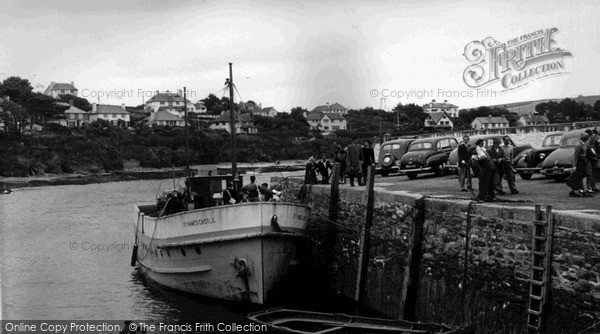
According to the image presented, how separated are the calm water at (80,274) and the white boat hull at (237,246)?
0.58 meters

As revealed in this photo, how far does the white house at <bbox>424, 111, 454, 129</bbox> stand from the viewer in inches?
4495

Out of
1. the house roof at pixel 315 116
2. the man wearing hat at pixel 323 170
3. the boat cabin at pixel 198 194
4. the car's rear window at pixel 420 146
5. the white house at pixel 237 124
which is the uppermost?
the house roof at pixel 315 116

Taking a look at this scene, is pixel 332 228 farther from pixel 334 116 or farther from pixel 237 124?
pixel 334 116

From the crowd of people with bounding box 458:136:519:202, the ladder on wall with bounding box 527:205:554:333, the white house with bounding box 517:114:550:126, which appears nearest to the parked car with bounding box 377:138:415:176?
the crowd of people with bounding box 458:136:519:202

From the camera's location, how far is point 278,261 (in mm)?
16359

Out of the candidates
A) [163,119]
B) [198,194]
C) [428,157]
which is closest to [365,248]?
[198,194]

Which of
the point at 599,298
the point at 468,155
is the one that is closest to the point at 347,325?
the point at 599,298

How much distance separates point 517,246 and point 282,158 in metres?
94.9

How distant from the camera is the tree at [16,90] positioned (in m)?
112

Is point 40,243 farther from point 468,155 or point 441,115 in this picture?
point 441,115

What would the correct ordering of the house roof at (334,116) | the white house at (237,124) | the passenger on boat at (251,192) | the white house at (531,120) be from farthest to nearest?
1. the house roof at (334,116)
2. the white house at (237,124)
3. the white house at (531,120)
4. the passenger on boat at (251,192)

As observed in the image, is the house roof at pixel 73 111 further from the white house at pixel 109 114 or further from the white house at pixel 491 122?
the white house at pixel 491 122

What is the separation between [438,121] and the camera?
4648 inches

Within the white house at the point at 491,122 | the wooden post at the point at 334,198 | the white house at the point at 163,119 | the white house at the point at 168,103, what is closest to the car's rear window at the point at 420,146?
the wooden post at the point at 334,198
